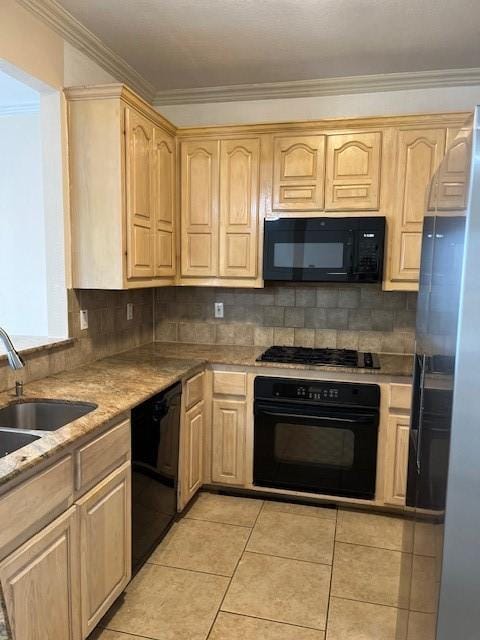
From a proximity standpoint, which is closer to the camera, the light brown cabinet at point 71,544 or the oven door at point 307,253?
the light brown cabinet at point 71,544

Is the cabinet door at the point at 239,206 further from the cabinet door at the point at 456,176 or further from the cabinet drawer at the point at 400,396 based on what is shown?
the cabinet door at the point at 456,176

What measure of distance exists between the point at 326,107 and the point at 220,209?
101 cm

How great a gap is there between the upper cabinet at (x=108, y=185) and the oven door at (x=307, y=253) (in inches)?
32.0

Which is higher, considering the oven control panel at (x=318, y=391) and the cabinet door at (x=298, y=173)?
the cabinet door at (x=298, y=173)

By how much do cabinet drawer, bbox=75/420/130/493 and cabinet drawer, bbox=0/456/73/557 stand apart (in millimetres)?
53

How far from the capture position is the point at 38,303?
3014 mm

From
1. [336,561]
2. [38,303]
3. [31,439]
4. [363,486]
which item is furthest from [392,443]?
[38,303]

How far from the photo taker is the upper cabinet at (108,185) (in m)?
2.41

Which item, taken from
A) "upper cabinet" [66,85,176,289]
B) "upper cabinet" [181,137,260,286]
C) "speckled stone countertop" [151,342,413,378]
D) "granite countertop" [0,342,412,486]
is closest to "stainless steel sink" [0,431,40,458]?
"granite countertop" [0,342,412,486]

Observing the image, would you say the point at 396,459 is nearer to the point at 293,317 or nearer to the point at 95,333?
the point at 293,317

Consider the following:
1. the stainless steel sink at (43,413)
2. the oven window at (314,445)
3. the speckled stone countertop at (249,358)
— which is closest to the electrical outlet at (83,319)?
the speckled stone countertop at (249,358)

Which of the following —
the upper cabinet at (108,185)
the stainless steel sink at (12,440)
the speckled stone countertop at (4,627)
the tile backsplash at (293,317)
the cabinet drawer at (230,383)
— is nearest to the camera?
the speckled stone countertop at (4,627)

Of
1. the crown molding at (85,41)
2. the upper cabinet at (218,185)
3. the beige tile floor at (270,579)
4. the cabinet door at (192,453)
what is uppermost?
the crown molding at (85,41)

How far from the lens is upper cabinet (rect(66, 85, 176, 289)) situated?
241 cm
